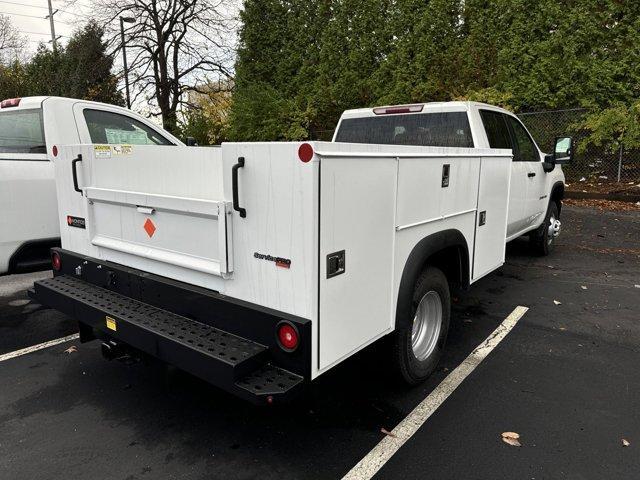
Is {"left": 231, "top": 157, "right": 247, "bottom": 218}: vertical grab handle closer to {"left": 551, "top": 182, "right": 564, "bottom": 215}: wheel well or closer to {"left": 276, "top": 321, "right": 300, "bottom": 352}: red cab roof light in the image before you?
{"left": 276, "top": 321, "right": 300, "bottom": 352}: red cab roof light

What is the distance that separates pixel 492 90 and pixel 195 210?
1143 cm

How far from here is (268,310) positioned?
236cm

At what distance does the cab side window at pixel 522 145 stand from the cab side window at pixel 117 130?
4.03 metres

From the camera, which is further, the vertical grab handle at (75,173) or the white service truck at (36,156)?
the white service truck at (36,156)

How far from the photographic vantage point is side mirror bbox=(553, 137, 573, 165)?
580 centimetres

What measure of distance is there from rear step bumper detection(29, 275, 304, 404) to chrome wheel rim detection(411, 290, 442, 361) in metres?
1.39

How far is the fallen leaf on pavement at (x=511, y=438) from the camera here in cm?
283

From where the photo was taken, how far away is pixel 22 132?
480cm

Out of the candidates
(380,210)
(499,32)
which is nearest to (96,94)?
(499,32)

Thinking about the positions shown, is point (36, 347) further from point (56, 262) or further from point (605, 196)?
point (605, 196)

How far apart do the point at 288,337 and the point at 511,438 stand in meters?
1.61

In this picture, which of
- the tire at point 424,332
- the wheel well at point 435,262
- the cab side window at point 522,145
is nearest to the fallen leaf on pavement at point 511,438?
the tire at point 424,332

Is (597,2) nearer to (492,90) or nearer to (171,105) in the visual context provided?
(492,90)

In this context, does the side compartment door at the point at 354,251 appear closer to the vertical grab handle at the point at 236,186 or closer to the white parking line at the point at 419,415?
the vertical grab handle at the point at 236,186
